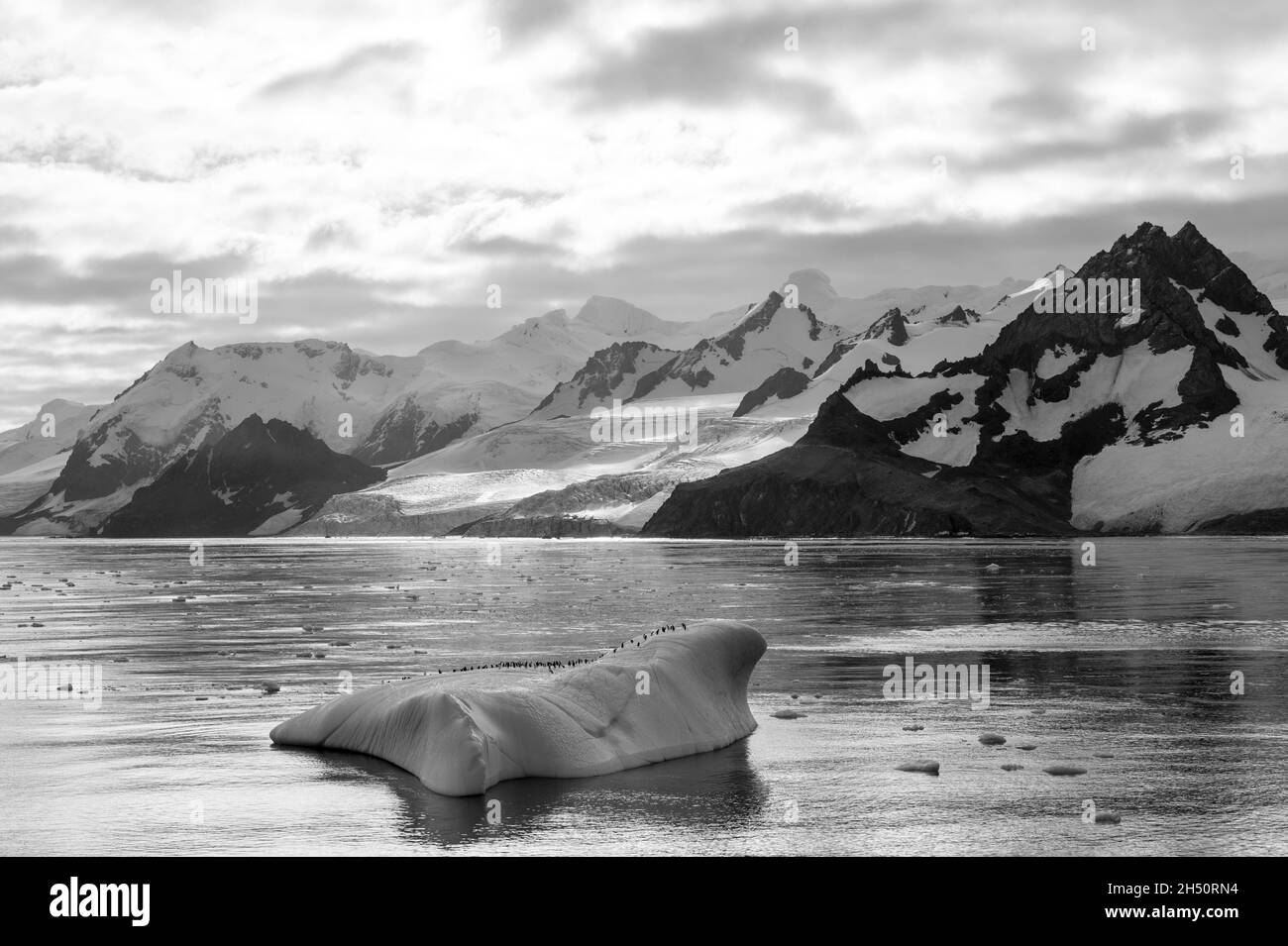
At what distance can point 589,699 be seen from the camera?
26531 millimetres

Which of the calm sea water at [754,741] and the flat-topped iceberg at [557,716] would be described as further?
the flat-topped iceberg at [557,716]

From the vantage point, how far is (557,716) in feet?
82.8

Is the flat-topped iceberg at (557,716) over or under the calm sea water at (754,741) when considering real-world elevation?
over

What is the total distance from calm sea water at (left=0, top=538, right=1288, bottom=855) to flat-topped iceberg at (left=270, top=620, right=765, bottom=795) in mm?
535

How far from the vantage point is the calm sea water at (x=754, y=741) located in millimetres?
19844

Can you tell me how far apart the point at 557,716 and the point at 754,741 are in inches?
187

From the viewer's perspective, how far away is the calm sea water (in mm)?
19844

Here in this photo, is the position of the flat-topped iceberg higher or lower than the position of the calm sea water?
higher

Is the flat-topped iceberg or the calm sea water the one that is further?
the flat-topped iceberg

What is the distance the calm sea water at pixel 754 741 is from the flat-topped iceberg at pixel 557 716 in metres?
0.54

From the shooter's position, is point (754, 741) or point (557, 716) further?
point (754, 741)
